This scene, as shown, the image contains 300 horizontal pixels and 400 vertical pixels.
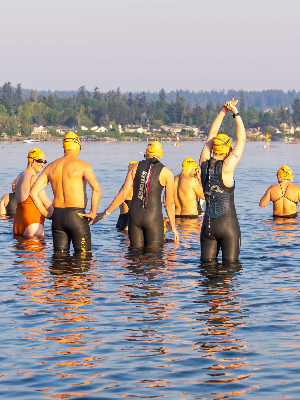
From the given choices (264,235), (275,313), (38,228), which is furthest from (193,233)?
Result: (275,313)

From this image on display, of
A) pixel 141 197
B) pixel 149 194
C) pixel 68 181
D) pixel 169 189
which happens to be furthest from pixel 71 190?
pixel 169 189

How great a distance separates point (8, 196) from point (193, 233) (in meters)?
5.96

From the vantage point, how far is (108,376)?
24.2 ft

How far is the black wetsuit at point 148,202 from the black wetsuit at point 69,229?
34.5 inches

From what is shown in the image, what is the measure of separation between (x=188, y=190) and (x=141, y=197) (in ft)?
21.7

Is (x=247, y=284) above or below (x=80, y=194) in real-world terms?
below

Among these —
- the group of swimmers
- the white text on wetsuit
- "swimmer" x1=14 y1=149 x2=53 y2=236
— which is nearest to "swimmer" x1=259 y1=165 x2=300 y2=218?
"swimmer" x1=14 y1=149 x2=53 y2=236

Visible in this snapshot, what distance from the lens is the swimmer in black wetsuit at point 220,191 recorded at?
1085cm

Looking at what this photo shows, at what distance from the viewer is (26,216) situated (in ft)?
51.2

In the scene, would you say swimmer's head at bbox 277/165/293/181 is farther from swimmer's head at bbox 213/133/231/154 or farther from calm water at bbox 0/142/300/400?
swimmer's head at bbox 213/133/231/154

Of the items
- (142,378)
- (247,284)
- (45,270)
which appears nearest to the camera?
(142,378)

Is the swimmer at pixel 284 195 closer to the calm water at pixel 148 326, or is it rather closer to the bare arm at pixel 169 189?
the calm water at pixel 148 326

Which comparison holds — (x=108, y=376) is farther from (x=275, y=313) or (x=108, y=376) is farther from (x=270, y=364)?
(x=275, y=313)

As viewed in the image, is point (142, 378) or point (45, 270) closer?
point (142, 378)
